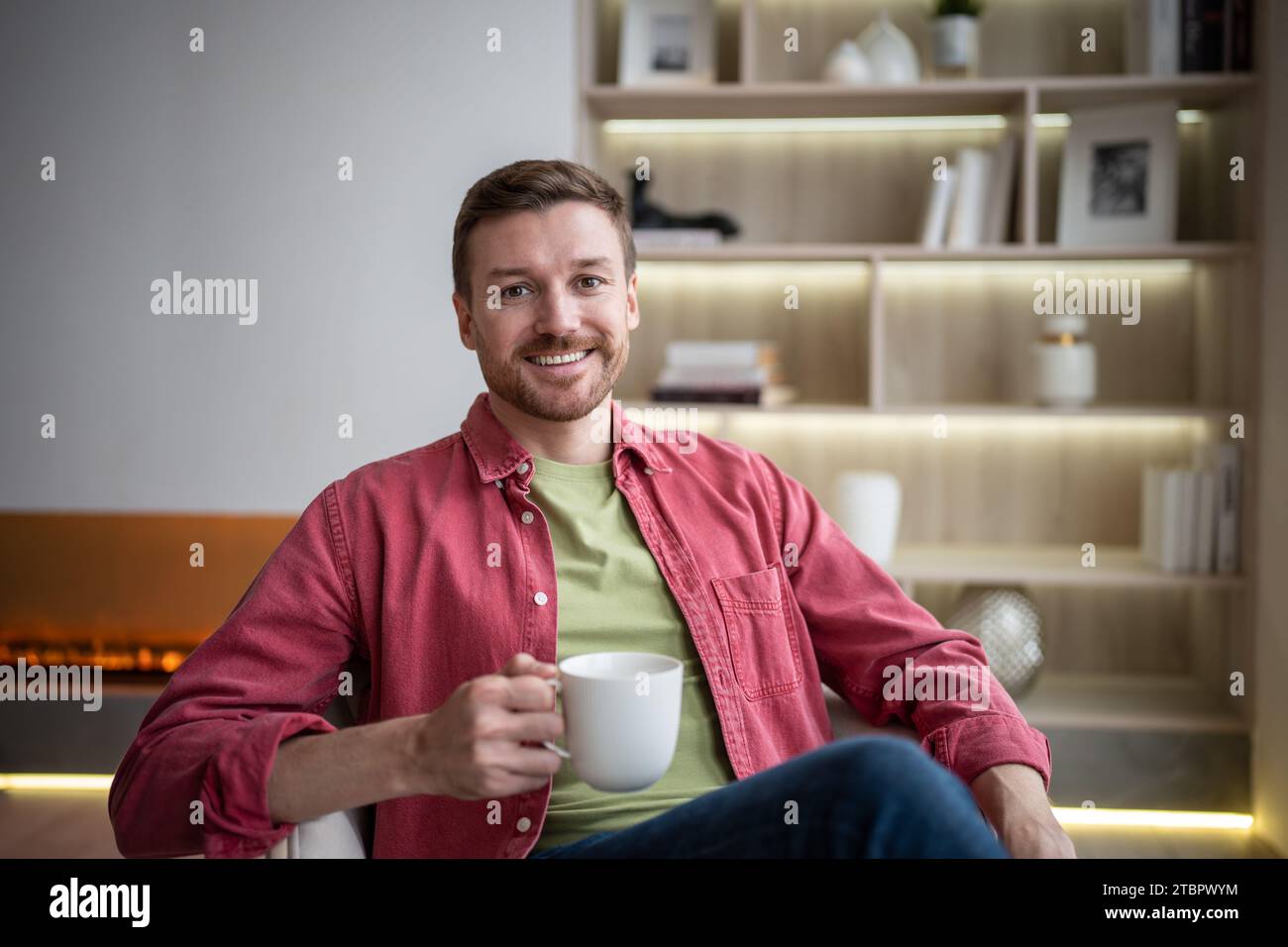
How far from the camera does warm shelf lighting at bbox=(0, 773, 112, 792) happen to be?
2.51 meters

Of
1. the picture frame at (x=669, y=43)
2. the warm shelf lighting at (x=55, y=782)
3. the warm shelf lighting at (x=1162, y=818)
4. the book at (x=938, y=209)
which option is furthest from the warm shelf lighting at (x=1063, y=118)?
the warm shelf lighting at (x=55, y=782)

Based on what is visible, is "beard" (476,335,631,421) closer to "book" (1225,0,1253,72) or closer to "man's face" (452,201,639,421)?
"man's face" (452,201,639,421)

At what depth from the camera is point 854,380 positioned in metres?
2.77

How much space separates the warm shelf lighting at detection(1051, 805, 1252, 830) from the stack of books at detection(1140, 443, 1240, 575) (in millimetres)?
532

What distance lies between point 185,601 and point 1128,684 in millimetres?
2361

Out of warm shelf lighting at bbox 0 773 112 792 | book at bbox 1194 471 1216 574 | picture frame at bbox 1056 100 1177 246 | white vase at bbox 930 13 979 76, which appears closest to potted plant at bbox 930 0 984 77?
white vase at bbox 930 13 979 76

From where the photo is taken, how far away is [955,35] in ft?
8.16

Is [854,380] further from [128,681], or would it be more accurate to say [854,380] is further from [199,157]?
[128,681]

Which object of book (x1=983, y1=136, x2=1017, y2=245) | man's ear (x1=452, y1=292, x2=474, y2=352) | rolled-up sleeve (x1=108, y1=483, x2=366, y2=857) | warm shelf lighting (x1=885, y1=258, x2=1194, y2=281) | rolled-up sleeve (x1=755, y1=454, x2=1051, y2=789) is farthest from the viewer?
warm shelf lighting (x1=885, y1=258, x2=1194, y2=281)

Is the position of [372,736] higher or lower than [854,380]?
lower

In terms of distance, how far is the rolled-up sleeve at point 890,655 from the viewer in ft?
3.55

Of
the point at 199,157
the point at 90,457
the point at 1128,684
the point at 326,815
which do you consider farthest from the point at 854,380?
the point at 326,815

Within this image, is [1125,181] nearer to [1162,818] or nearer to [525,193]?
[1162,818]

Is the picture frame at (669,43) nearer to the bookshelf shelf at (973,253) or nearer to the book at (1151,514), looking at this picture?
the bookshelf shelf at (973,253)
